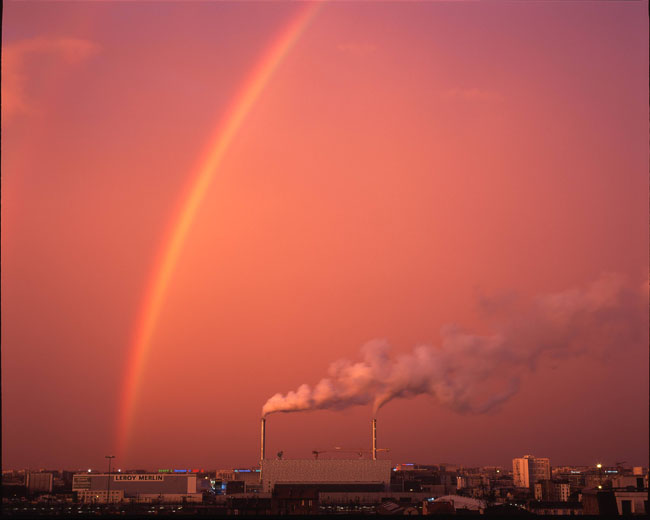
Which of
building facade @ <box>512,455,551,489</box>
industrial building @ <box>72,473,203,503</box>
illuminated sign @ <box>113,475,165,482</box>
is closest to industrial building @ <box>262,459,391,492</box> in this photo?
industrial building @ <box>72,473,203,503</box>

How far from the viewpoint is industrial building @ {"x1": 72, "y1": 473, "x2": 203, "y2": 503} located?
91075 mm

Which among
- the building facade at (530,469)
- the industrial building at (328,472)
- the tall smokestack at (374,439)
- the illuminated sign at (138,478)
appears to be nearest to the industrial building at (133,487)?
the illuminated sign at (138,478)

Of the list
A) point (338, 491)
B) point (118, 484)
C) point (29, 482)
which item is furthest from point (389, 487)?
point (29, 482)

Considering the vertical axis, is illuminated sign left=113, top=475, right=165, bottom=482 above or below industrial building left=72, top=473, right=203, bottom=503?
above

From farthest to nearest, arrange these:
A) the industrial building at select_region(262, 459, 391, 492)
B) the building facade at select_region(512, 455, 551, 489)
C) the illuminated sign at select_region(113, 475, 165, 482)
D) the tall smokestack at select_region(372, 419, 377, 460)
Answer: the building facade at select_region(512, 455, 551, 489), the illuminated sign at select_region(113, 475, 165, 482), the tall smokestack at select_region(372, 419, 377, 460), the industrial building at select_region(262, 459, 391, 492)

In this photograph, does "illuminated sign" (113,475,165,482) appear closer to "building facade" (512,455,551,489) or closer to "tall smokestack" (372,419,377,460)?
"tall smokestack" (372,419,377,460)

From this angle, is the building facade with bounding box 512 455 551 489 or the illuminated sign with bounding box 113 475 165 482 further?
the building facade with bounding box 512 455 551 489

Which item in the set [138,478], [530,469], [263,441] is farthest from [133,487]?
[530,469]

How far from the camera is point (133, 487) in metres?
96.2

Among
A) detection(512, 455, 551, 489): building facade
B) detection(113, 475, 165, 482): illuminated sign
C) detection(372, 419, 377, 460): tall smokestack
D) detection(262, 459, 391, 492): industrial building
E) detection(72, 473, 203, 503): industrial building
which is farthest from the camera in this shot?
detection(512, 455, 551, 489): building facade

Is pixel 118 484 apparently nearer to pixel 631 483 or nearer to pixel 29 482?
pixel 29 482

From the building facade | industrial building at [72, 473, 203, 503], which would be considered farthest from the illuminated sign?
the building facade

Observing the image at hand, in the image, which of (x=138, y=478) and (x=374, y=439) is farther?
(x=138, y=478)

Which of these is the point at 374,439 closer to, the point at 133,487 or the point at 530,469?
the point at 133,487
